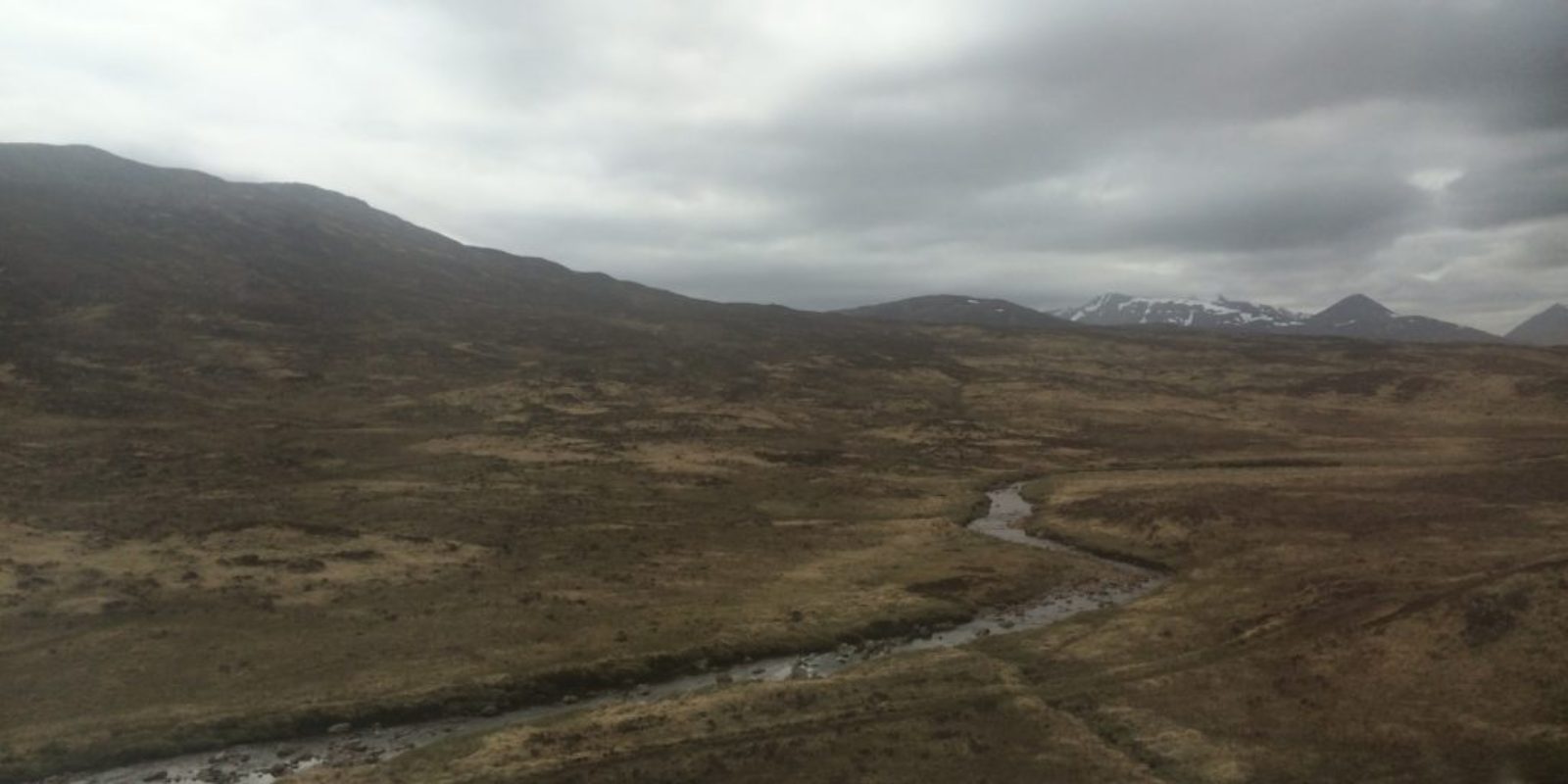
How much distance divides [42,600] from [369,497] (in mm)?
31531

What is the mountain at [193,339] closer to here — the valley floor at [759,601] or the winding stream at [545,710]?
the valley floor at [759,601]

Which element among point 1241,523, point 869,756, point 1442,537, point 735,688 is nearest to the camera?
point 869,756

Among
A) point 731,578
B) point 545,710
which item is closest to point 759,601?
point 731,578

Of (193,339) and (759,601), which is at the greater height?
(193,339)

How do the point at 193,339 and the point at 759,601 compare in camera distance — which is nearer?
the point at 759,601

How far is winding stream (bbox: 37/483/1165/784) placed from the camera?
33.2 m

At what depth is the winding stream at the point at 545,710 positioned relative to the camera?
3319 cm

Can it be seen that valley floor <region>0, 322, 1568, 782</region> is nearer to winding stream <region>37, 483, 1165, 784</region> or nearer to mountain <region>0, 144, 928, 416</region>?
winding stream <region>37, 483, 1165, 784</region>

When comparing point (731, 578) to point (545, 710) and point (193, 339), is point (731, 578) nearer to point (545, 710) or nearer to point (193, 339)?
point (545, 710)

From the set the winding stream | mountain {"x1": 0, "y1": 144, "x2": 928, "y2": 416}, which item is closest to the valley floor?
the winding stream

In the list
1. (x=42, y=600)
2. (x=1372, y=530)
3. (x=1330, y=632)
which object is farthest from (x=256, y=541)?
(x=1372, y=530)

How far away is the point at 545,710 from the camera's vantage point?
39281 millimetres

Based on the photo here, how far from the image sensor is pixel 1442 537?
59.5 m

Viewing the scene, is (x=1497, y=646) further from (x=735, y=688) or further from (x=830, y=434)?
(x=830, y=434)
